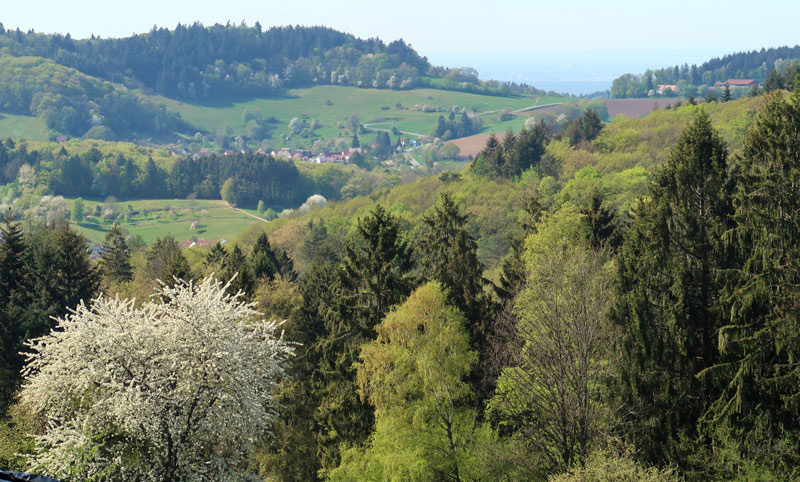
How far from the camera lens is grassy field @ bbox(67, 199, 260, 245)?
166 m

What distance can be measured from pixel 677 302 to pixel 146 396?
50.9 feet

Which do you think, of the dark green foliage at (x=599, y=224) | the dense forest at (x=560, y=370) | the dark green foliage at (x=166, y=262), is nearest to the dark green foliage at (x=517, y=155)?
A: the dark green foliage at (x=166, y=262)

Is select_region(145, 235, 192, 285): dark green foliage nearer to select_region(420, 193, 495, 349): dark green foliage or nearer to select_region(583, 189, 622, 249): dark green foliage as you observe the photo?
select_region(420, 193, 495, 349): dark green foliage

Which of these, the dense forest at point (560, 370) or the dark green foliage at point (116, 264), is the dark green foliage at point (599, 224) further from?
the dark green foliage at point (116, 264)

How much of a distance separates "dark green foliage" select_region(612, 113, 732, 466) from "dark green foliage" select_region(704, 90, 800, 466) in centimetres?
81

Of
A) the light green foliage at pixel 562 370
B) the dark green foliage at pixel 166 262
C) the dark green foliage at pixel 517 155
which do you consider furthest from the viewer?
the dark green foliage at pixel 517 155

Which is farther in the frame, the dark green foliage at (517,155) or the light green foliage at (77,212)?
the light green foliage at (77,212)

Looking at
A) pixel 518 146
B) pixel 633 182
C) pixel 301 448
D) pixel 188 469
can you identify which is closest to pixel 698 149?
pixel 188 469

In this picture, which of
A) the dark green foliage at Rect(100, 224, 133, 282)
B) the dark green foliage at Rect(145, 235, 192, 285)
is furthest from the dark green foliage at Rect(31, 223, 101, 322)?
the dark green foliage at Rect(100, 224, 133, 282)

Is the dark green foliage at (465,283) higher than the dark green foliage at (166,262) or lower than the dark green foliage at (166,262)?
higher

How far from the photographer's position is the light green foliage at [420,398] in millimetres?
22797

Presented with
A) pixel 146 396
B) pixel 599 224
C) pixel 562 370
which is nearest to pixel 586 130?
pixel 599 224

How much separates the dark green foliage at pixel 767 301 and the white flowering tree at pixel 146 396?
13.8 meters

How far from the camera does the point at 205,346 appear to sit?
2114cm
